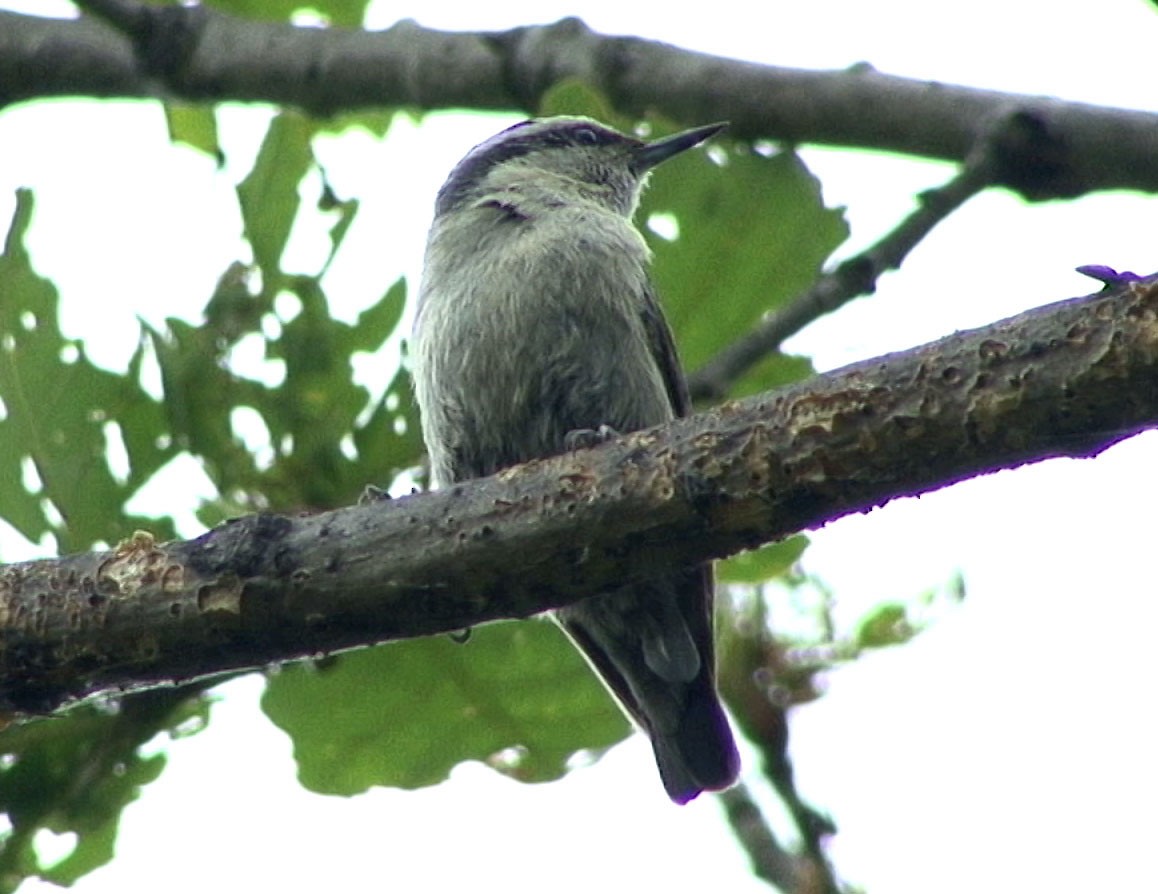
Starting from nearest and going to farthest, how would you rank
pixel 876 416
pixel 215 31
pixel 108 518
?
1. pixel 876 416
2. pixel 108 518
3. pixel 215 31

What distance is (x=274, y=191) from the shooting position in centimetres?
509

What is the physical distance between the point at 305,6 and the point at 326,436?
73.7 inches

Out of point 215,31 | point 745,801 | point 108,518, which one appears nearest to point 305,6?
point 215,31

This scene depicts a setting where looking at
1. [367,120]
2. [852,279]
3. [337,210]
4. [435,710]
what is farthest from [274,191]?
[852,279]

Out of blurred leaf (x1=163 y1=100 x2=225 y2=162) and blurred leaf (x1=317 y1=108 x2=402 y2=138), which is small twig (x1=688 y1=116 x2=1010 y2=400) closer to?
blurred leaf (x1=317 y1=108 x2=402 y2=138)

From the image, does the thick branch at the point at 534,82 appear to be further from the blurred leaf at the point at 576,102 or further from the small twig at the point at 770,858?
the small twig at the point at 770,858

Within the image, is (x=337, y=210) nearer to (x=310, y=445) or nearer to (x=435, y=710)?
(x=310, y=445)

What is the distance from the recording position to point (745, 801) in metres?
4.42

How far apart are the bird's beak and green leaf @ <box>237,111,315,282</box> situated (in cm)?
117

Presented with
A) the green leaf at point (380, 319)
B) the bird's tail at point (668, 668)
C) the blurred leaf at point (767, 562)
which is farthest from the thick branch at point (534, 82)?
the bird's tail at point (668, 668)

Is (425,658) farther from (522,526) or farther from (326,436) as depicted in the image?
(522,526)

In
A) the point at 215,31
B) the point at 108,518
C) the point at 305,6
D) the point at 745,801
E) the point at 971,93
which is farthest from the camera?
the point at 305,6

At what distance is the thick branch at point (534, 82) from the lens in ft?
16.7

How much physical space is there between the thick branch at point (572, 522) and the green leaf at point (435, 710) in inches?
51.6
